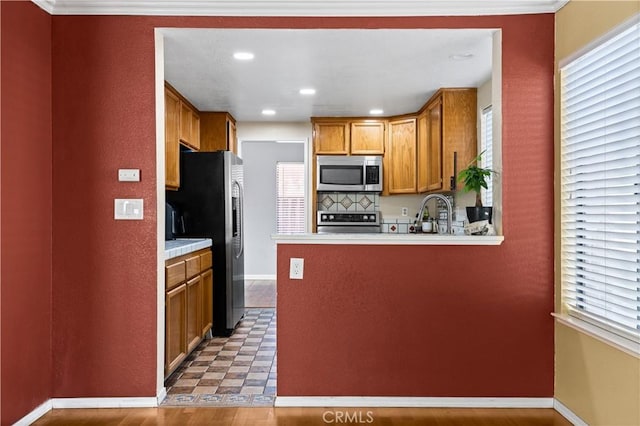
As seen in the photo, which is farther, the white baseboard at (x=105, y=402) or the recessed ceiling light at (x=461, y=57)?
the recessed ceiling light at (x=461, y=57)

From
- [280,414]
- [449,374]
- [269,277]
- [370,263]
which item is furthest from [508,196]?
[269,277]

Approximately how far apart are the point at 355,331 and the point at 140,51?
6.66ft

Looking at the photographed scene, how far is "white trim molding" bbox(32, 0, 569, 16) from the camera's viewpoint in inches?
112

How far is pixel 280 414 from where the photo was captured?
282cm

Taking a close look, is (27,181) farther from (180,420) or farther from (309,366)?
(309,366)

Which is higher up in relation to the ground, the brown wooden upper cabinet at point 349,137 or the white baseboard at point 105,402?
Answer: the brown wooden upper cabinet at point 349,137

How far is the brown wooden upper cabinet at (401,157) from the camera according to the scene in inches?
222

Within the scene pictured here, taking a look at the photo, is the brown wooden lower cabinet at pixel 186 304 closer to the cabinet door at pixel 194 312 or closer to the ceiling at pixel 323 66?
the cabinet door at pixel 194 312

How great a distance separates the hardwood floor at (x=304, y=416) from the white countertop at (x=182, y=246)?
0.92m

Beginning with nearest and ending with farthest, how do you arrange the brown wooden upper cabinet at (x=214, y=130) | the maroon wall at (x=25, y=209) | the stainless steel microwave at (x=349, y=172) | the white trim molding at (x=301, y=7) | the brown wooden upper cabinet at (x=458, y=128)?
1. the maroon wall at (x=25, y=209)
2. the white trim molding at (x=301, y=7)
3. the brown wooden upper cabinet at (x=458, y=128)
4. the brown wooden upper cabinet at (x=214, y=130)
5. the stainless steel microwave at (x=349, y=172)

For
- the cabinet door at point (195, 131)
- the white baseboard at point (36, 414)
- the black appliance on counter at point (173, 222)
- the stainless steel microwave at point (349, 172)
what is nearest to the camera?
the white baseboard at point (36, 414)

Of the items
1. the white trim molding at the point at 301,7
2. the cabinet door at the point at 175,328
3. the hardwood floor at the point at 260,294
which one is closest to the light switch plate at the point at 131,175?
the cabinet door at the point at 175,328

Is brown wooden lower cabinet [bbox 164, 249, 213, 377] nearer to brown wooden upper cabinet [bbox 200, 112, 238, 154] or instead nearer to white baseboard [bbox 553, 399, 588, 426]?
brown wooden upper cabinet [bbox 200, 112, 238, 154]

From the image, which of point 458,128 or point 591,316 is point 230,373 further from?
point 458,128
